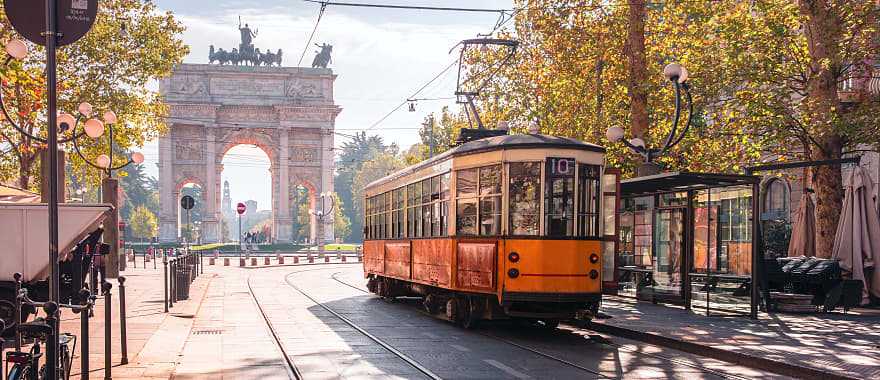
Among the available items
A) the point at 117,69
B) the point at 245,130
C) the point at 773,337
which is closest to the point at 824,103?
the point at 773,337

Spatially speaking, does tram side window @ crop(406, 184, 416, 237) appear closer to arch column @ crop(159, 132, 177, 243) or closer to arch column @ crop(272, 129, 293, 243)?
arch column @ crop(272, 129, 293, 243)

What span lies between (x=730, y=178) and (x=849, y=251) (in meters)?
4.25

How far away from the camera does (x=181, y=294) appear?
2428cm

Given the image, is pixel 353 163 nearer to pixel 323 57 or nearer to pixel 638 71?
pixel 323 57

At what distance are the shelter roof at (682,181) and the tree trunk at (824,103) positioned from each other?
471cm

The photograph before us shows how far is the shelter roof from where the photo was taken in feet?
57.1

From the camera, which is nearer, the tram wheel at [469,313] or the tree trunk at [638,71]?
the tram wheel at [469,313]

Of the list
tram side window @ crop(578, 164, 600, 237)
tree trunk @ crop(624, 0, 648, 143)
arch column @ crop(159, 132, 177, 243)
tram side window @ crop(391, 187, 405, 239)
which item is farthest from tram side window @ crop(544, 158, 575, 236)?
arch column @ crop(159, 132, 177, 243)

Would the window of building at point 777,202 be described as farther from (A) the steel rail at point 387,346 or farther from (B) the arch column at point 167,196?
(B) the arch column at point 167,196

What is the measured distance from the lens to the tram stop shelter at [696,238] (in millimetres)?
18312

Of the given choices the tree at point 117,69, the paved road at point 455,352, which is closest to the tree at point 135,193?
the tree at point 117,69

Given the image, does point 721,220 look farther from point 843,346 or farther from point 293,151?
point 293,151

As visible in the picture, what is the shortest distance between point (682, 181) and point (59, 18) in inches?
490

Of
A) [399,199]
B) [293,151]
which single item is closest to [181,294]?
[399,199]
